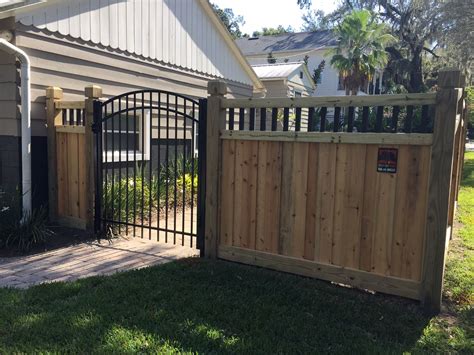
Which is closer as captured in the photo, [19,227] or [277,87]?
[19,227]

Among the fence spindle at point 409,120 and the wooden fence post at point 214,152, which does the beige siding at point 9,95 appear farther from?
the fence spindle at point 409,120

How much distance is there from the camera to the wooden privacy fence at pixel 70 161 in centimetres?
564

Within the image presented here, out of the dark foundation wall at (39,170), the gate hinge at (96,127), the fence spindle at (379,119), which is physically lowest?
the dark foundation wall at (39,170)

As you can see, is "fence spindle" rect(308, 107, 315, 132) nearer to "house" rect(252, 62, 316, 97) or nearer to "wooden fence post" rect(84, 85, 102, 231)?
"wooden fence post" rect(84, 85, 102, 231)

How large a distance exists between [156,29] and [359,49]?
63.2 ft

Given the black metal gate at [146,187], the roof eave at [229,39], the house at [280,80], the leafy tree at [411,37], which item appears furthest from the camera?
the leafy tree at [411,37]

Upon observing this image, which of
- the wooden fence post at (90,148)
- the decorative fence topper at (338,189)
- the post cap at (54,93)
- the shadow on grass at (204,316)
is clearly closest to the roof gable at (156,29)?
the post cap at (54,93)

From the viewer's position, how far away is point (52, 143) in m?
6.01

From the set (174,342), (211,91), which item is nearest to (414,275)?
(174,342)

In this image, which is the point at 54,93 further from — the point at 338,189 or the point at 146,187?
the point at 338,189

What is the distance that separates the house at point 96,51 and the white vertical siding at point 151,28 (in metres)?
0.01

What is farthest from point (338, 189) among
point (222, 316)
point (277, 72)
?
point (277, 72)

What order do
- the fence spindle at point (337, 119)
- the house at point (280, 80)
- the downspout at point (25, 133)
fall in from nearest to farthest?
the fence spindle at point (337, 119), the downspout at point (25, 133), the house at point (280, 80)

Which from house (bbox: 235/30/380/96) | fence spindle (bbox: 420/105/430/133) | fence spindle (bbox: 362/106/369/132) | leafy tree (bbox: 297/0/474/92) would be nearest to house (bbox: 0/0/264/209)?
fence spindle (bbox: 362/106/369/132)
